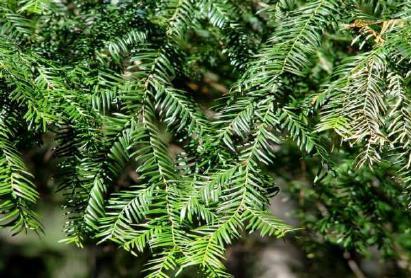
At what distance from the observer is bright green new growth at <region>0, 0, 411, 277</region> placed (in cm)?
83

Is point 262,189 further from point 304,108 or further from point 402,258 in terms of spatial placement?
point 402,258

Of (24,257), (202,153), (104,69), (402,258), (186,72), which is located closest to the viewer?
(202,153)

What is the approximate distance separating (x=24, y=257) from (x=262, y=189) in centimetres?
297

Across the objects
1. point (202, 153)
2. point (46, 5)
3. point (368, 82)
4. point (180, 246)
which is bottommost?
point (180, 246)

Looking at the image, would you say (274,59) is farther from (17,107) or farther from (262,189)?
(17,107)

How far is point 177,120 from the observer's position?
40.8 inches

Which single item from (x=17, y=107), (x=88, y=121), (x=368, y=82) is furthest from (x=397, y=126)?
(x=17, y=107)

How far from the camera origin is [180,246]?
813mm

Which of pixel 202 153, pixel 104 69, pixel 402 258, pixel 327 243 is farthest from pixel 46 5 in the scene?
pixel 402 258

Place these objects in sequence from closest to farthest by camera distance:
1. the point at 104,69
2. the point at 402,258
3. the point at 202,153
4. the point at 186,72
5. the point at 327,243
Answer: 1. the point at 202,153
2. the point at 104,69
3. the point at 186,72
4. the point at 327,243
5. the point at 402,258

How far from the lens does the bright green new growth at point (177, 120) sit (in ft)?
2.73

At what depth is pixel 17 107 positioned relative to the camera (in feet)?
2.96

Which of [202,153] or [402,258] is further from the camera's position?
[402,258]

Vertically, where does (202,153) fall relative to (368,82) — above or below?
below
